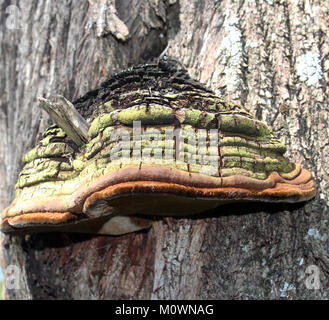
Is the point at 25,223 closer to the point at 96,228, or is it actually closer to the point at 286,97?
the point at 96,228

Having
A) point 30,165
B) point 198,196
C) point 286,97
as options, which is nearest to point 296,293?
point 198,196

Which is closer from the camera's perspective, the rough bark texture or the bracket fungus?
the bracket fungus

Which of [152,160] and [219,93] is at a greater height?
[219,93]

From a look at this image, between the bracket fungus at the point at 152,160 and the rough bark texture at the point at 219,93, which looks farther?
the rough bark texture at the point at 219,93
